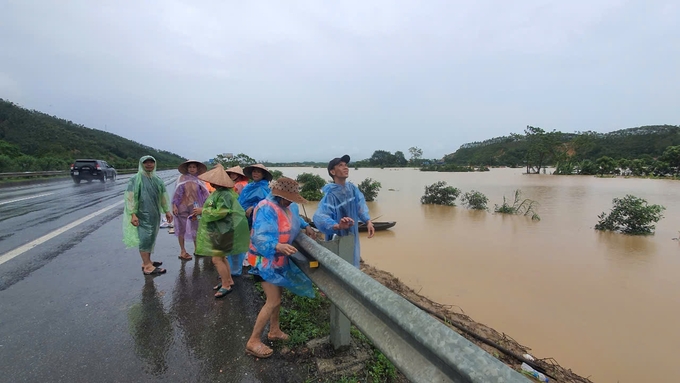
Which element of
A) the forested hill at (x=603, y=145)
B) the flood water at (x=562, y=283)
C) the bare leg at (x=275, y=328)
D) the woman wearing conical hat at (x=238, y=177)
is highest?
the forested hill at (x=603, y=145)

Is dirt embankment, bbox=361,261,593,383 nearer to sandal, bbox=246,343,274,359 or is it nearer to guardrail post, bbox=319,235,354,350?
guardrail post, bbox=319,235,354,350

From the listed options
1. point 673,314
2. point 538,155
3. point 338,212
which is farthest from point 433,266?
point 538,155

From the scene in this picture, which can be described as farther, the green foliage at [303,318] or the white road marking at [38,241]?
the white road marking at [38,241]

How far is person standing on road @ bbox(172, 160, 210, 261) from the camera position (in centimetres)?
489

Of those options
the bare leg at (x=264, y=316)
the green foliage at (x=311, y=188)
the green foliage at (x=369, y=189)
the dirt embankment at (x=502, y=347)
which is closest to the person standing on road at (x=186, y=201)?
the bare leg at (x=264, y=316)

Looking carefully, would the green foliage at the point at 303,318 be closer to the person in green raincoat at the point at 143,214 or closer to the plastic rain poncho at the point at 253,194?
the plastic rain poncho at the point at 253,194

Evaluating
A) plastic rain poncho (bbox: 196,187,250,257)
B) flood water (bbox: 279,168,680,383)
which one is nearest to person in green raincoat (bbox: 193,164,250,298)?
plastic rain poncho (bbox: 196,187,250,257)

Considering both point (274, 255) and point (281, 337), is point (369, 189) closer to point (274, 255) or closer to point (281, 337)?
point (281, 337)

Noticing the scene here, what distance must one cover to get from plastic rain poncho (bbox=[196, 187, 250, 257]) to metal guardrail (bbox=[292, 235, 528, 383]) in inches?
73.1

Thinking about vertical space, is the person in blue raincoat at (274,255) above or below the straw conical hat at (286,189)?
below

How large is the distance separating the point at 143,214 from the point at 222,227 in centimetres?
152

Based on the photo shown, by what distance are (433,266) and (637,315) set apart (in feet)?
13.0

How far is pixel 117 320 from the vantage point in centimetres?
294

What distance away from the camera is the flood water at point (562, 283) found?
4773mm
